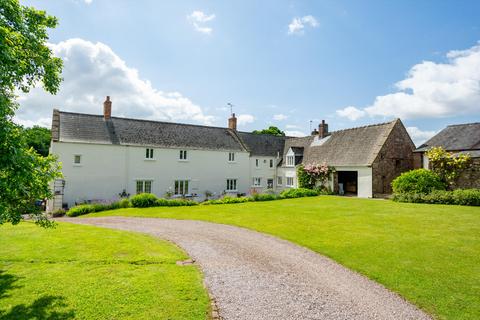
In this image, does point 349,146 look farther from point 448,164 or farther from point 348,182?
point 448,164

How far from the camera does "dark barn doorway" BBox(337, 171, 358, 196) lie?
34094mm

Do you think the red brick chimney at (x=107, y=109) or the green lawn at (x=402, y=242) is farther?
the red brick chimney at (x=107, y=109)

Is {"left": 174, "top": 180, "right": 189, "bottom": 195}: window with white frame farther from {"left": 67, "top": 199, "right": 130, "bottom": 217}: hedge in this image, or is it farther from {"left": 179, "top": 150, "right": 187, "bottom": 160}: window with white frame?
{"left": 67, "top": 199, "right": 130, "bottom": 217}: hedge

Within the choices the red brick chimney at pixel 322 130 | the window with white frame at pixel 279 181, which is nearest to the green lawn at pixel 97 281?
the window with white frame at pixel 279 181

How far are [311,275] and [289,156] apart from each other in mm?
32354

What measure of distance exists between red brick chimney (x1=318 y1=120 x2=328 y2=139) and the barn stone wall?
957 centimetres

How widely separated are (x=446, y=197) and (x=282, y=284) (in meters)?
21.2

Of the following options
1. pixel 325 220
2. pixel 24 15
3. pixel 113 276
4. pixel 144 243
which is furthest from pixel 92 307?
pixel 325 220

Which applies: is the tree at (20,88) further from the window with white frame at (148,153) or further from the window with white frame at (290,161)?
the window with white frame at (290,161)

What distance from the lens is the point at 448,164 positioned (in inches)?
1045

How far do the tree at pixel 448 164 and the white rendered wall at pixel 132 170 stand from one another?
2175cm

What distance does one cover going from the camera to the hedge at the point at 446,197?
70.7 feet

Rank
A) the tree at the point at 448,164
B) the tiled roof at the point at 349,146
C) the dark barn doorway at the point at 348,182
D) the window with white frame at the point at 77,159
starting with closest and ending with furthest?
the tree at the point at 448,164
the window with white frame at the point at 77,159
the tiled roof at the point at 349,146
the dark barn doorway at the point at 348,182

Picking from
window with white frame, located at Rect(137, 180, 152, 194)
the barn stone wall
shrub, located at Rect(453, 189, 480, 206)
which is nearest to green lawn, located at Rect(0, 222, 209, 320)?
window with white frame, located at Rect(137, 180, 152, 194)
